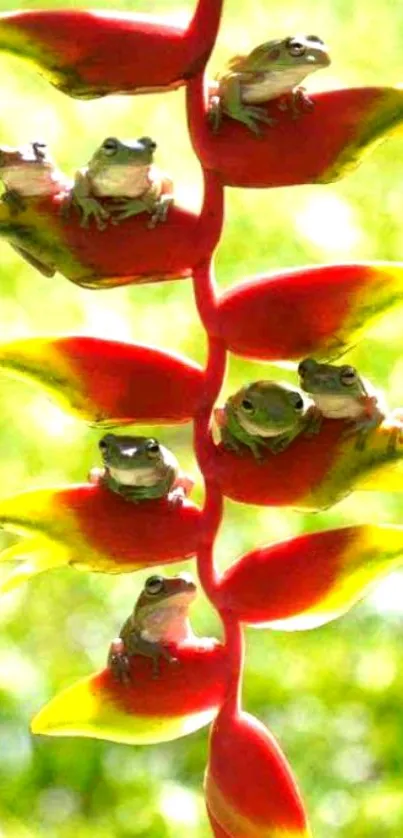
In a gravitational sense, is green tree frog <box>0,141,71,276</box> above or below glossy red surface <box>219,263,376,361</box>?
above

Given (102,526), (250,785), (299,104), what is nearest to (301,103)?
(299,104)

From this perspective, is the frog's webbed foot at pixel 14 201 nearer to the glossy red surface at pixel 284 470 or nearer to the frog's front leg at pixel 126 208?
the frog's front leg at pixel 126 208

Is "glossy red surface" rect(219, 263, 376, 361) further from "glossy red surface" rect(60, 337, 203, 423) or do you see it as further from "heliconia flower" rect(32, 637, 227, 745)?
"heliconia flower" rect(32, 637, 227, 745)

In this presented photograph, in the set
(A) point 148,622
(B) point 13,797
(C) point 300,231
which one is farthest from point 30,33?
(B) point 13,797

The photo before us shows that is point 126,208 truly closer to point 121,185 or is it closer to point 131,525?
point 121,185

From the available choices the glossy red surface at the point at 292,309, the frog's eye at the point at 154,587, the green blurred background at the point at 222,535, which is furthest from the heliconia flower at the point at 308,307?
the green blurred background at the point at 222,535

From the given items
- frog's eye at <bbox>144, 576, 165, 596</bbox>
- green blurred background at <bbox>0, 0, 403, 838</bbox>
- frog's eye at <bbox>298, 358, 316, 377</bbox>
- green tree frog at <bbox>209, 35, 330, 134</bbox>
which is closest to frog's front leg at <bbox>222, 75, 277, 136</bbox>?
green tree frog at <bbox>209, 35, 330, 134</bbox>

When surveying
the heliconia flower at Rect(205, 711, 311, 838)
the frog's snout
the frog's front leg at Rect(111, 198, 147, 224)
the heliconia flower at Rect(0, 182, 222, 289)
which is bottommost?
the heliconia flower at Rect(205, 711, 311, 838)

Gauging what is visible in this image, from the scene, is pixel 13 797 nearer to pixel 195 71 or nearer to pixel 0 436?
pixel 0 436
